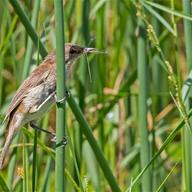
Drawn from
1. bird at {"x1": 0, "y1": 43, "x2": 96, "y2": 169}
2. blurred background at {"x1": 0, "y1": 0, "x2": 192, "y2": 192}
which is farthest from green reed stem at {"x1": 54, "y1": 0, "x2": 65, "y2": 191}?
bird at {"x1": 0, "y1": 43, "x2": 96, "y2": 169}

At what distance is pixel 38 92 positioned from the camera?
6.93ft

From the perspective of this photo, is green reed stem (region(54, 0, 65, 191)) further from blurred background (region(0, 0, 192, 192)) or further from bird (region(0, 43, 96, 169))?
bird (region(0, 43, 96, 169))

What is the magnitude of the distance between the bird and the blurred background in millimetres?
72

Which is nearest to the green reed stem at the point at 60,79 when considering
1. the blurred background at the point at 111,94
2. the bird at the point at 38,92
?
the blurred background at the point at 111,94

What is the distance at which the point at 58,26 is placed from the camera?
5.38 ft

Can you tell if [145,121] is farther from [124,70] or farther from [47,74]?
[124,70]

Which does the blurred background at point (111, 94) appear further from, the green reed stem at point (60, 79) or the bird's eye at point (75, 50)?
the green reed stem at point (60, 79)

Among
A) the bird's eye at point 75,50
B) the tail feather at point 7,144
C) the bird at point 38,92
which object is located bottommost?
the tail feather at point 7,144

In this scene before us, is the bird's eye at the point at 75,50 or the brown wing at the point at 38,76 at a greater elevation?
the bird's eye at the point at 75,50

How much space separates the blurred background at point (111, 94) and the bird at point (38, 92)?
0.07 metres

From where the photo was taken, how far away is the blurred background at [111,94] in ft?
6.97

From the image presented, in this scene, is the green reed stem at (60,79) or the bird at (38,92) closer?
the green reed stem at (60,79)

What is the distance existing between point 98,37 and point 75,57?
670 mm

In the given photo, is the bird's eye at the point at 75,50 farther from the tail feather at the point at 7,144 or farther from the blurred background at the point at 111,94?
the tail feather at the point at 7,144
